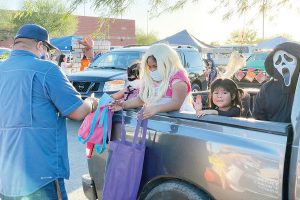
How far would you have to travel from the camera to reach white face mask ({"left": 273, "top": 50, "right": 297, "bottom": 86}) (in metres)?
2.71

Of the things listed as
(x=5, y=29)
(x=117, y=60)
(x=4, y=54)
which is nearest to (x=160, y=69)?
(x=117, y=60)

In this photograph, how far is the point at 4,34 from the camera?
168ft

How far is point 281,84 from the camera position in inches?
110

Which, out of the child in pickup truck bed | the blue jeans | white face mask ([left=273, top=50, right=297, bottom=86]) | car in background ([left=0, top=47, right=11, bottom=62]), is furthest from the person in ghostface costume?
car in background ([left=0, top=47, right=11, bottom=62])

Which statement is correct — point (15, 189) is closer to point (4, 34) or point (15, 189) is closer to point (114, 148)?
point (114, 148)

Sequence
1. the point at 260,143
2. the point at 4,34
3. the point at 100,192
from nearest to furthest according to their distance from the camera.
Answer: the point at 260,143 < the point at 100,192 < the point at 4,34

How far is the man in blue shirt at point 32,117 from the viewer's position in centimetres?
262

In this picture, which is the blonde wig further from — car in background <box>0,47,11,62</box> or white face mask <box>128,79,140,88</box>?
car in background <box>0,47,11,62</box>

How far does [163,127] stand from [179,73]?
33.9 inches

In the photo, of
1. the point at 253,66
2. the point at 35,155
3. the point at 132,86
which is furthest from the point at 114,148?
the point at 253,66

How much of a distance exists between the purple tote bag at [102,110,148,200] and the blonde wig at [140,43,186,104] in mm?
603

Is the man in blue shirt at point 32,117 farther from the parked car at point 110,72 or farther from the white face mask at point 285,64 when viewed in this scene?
the parked car at point 110,72

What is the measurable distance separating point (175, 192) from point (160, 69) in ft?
4.08

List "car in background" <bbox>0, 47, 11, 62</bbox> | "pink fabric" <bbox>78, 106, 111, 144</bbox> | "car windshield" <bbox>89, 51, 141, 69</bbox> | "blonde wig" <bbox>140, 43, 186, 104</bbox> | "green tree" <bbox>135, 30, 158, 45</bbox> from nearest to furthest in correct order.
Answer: "pink fabric" <bbox>78, 106, 111, 144</bbox>
"blonde wig" <bbox>140, 43, 186, 104</bbox>
"car windshield" <bbox>89, 51, 141, 69</bbox>
"car in background" <bbox>0, 47, 11, 62</bbox>
"green tree" <bbox>135, 30, 158, 45</bbox>
